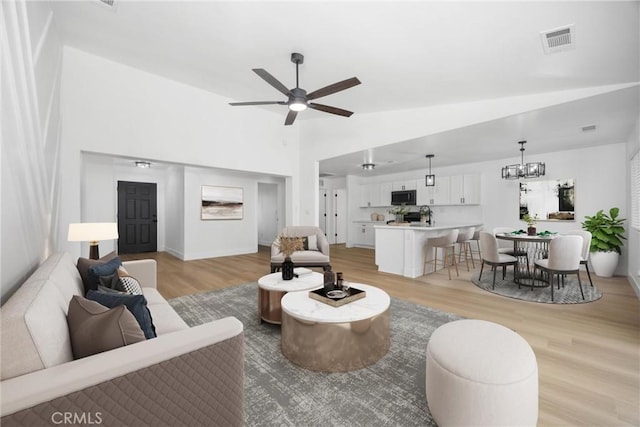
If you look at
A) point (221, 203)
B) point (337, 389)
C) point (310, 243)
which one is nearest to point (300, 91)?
point (310, 243)

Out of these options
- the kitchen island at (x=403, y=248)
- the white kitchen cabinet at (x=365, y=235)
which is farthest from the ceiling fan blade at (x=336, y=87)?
the white kitchen cabinet at (x=365, y=235)

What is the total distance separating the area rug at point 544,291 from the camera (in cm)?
365

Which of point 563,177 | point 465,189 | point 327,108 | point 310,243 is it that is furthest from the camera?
point 465,189

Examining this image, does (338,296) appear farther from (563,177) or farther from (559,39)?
(563,177)

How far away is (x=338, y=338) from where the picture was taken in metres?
1.99

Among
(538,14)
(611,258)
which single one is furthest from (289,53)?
(611,258)

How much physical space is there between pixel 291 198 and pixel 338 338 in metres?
4.50

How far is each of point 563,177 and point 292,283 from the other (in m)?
6.18

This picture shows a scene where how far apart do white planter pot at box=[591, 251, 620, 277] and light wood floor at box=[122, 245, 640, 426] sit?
18cm

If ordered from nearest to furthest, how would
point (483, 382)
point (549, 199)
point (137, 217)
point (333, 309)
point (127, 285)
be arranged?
point (483, 382) → point (127, 285) → point (333, 309) → point (549, 199) → point (137, 217)

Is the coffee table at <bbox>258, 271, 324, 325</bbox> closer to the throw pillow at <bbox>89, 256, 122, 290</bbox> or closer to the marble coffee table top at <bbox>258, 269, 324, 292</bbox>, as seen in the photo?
the marble coffee table top at <bbox>258, 269, 324, 292</bbox>

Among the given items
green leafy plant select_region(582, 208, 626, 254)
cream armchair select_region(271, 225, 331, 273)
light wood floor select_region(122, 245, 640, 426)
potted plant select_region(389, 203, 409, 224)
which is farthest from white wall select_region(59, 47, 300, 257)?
green leafy plant select_region(582, 208, 626, 254)

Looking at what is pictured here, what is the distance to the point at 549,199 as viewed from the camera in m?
5.82

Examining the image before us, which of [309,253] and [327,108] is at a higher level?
[327,108]
